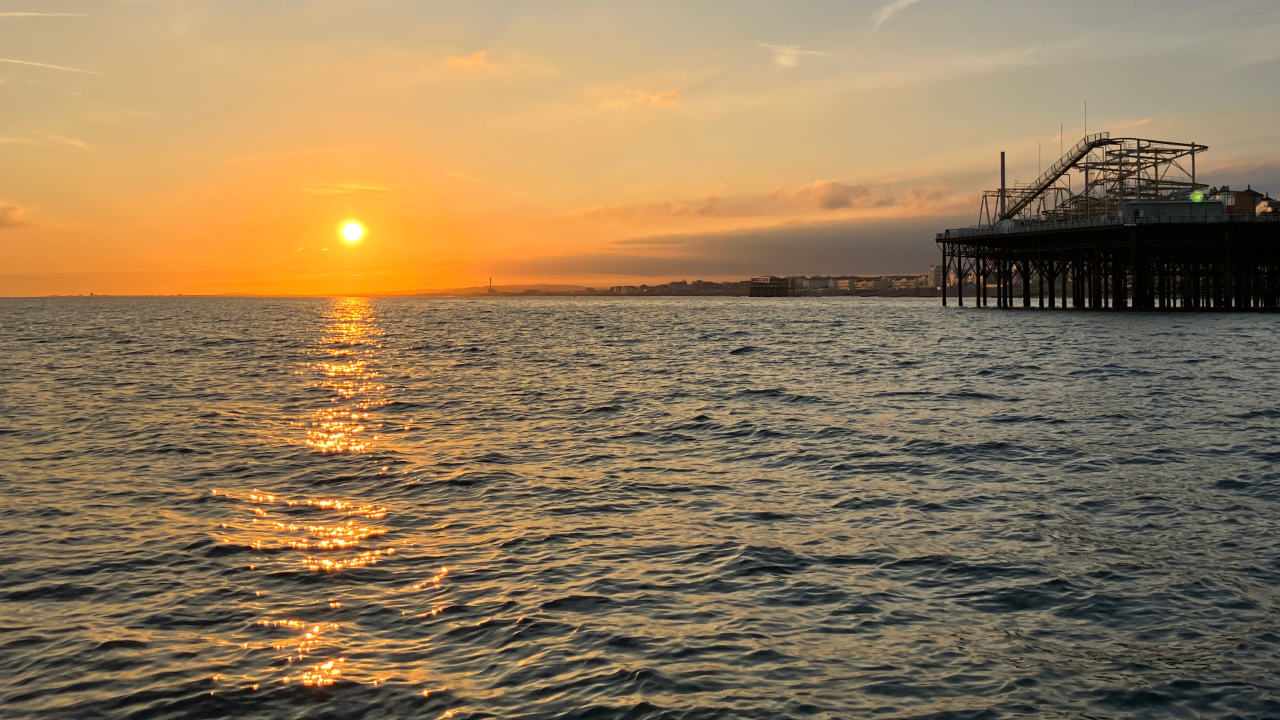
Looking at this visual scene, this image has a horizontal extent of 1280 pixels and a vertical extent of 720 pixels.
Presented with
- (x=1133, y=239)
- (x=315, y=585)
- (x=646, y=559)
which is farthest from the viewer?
(x=1133, y=239)

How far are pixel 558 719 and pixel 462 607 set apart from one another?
2851 mm

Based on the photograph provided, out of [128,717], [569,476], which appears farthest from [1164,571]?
[128,717]

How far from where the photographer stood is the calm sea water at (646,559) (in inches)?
318

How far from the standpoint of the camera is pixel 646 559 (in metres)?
11.9

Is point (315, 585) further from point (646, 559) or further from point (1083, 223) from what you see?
point (1083, 223)

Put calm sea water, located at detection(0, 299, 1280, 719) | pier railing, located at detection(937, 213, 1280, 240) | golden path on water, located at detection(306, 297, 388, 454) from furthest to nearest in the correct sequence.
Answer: pier railing, located at detection(937, 213, 1280, 240) → golden path on water, located at detection(306, 297, 388, 454) → calm sea water, located at detection(0, 299, 1280, 719)

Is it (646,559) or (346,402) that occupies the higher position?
(346,402)

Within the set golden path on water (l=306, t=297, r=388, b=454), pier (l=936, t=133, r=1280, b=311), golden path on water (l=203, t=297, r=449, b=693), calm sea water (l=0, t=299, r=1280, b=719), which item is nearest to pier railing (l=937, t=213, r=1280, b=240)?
pier (l=936, t=133, r=1280, b=311)

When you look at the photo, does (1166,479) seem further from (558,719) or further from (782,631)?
(558,719)

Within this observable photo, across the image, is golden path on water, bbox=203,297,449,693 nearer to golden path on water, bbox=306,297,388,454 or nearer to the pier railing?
golden path on water, bbox=306,297,388,454

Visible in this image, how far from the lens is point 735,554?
39.6 ft

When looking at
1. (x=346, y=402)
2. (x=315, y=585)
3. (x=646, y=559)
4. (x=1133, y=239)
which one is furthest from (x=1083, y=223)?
(x=315, y=585)

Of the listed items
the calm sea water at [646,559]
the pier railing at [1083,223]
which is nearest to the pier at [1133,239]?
the pier railing at [1083,223]

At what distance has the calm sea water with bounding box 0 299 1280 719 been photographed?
808cm
